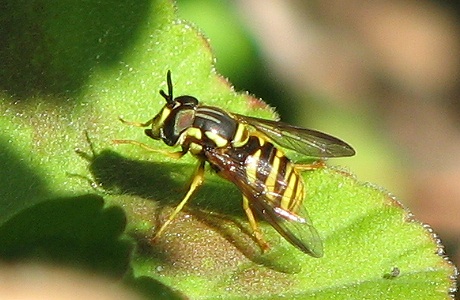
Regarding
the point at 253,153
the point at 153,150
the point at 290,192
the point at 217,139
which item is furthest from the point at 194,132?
the point at 290,192

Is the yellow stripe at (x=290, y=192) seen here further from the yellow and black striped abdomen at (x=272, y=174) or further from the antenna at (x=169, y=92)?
the antenna at (x=169, y=92)

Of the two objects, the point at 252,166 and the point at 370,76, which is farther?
the point at 370,76

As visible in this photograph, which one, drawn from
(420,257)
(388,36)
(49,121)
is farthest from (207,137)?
(388,36)

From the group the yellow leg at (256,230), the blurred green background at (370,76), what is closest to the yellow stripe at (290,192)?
the yellow leg at (256,230)

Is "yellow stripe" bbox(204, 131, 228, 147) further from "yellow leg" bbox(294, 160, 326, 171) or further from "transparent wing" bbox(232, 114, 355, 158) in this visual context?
"yellow leg" bbox(294, 160, 326, 171)

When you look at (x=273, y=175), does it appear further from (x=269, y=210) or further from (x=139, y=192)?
(x=139, y=192)
